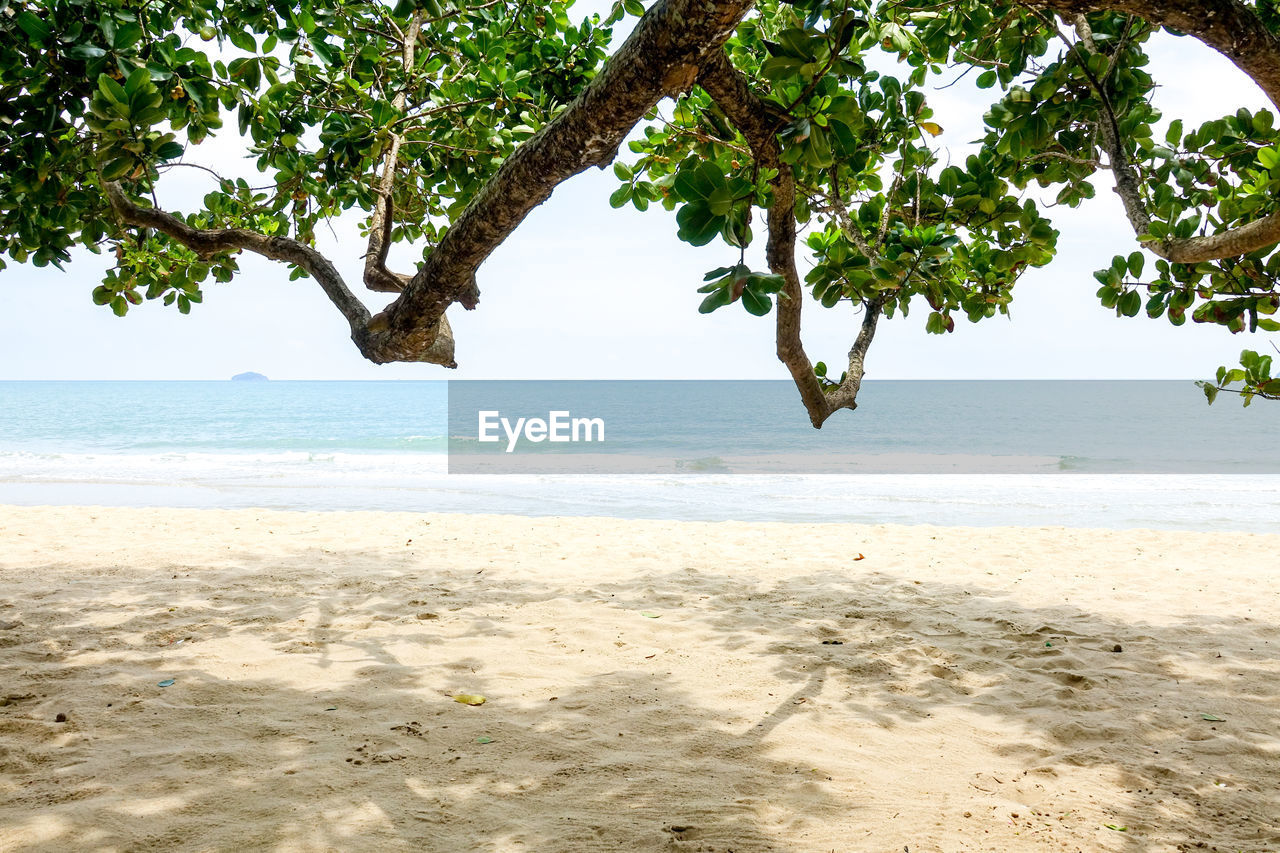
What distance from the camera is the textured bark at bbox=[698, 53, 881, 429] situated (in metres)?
2.11

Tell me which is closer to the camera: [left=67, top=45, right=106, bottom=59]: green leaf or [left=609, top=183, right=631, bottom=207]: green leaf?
[left=67, top=45, right=106, bottom=59]: green leaf

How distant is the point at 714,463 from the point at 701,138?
21785 mm

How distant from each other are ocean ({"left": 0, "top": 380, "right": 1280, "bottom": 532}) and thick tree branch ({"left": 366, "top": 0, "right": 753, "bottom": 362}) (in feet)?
31.1

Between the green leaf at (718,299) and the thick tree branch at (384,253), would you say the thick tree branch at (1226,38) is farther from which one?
the thick tree branch at (384,253)

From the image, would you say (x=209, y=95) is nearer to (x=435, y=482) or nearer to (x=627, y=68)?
(x=627, y=68)

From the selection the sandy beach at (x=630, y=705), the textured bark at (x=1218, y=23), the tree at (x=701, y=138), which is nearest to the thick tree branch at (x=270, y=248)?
the tree at (x=701, y=138)

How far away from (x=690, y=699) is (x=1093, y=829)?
1741 millimetres

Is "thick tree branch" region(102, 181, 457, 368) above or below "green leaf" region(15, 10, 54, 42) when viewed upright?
below

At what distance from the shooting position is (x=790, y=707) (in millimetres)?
3703

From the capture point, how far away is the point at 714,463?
24500mm

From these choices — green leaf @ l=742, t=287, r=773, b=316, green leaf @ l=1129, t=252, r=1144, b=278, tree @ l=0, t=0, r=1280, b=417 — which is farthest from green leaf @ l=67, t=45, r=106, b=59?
green leaf @ l=1129, t=252, r=1144, b=278

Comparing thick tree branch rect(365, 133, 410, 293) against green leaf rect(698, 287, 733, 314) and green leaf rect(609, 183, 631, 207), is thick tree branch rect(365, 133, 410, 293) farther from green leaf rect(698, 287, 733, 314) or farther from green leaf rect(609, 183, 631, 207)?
green leaf rect(698, 287, 733, 314)

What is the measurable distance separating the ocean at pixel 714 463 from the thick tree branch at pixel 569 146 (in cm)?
947

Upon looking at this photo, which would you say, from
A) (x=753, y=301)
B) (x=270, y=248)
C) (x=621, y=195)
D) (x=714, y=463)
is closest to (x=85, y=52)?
(x=270, y=248)
